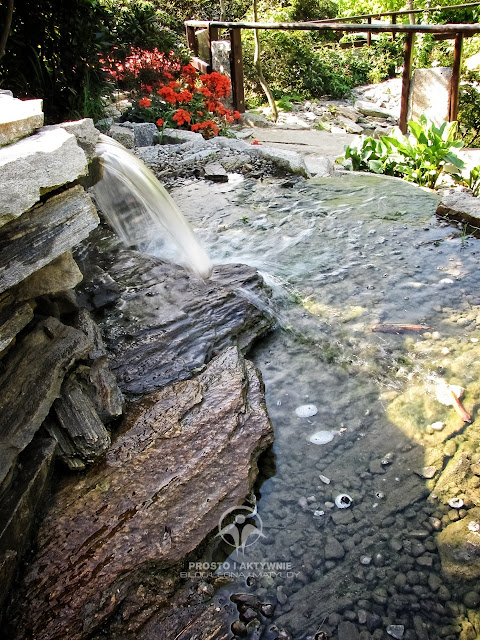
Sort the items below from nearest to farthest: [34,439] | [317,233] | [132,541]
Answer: [132,541] < [34,439] < [317,233]

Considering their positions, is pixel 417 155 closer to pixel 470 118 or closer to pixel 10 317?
pixel 470 118

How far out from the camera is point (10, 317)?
1.90 m

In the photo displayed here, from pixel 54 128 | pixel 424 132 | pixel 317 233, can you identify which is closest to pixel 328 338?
pixel 317 233

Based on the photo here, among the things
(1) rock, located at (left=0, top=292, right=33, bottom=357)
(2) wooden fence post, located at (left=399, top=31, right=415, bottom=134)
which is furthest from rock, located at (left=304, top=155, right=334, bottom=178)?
(1) rock, located at (left=0, top=292, right=33, bottom=357)

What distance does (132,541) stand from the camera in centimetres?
171

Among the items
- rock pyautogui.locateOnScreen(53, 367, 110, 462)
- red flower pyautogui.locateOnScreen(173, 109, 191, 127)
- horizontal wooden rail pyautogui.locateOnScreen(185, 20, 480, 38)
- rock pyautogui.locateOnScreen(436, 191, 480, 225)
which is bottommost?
rock pyautogui.locateOnScreen(436, 191, 480, 225)

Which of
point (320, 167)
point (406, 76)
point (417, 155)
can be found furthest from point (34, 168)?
point (406, 76)

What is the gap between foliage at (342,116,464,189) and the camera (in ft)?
16.8

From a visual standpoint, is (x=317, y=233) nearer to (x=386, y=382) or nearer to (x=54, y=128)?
(x=386, y=382)

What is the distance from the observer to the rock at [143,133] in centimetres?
648

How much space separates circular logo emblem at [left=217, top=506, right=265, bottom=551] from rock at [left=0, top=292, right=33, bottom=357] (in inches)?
42.2

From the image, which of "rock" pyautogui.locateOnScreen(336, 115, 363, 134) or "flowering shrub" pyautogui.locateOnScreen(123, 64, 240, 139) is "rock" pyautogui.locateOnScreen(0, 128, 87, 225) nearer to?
"flowering shrub" pyautogui.locateOnScreen(123, 64, 240, 139)

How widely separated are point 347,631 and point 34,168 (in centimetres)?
191

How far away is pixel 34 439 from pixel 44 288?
2.10 ft
